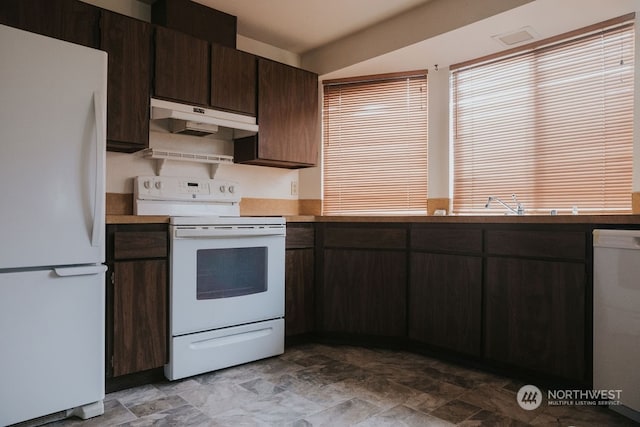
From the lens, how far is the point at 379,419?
2029 millimetres

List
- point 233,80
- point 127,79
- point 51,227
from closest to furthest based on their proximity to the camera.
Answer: point 51,227, point 127,79, point 233,80

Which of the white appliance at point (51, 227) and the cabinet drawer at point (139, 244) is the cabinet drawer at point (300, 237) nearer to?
the cabinet drawer at point (139, 244)

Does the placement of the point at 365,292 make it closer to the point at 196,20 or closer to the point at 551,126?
the point at 551,126

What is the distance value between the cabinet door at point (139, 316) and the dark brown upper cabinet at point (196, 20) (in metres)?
1.54

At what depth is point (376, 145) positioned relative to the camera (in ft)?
12.1

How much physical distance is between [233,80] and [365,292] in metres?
1.71

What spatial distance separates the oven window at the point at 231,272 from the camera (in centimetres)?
263

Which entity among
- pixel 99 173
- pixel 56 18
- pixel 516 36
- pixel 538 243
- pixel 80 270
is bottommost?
pixel 80 270

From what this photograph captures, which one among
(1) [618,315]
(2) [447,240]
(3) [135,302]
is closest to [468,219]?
(2) [447,240]

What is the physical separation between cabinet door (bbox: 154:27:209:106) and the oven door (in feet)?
2.83

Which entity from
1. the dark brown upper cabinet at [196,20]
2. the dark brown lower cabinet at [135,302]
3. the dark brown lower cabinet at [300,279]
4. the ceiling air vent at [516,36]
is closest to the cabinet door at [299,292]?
the dark brown lower cabinet at [300,279]

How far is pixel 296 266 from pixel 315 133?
3.52ft

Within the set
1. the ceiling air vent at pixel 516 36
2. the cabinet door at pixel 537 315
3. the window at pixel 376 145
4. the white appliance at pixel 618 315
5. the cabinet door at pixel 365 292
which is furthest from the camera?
the window at pixel 376 145

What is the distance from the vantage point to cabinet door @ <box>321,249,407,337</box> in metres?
3.08
